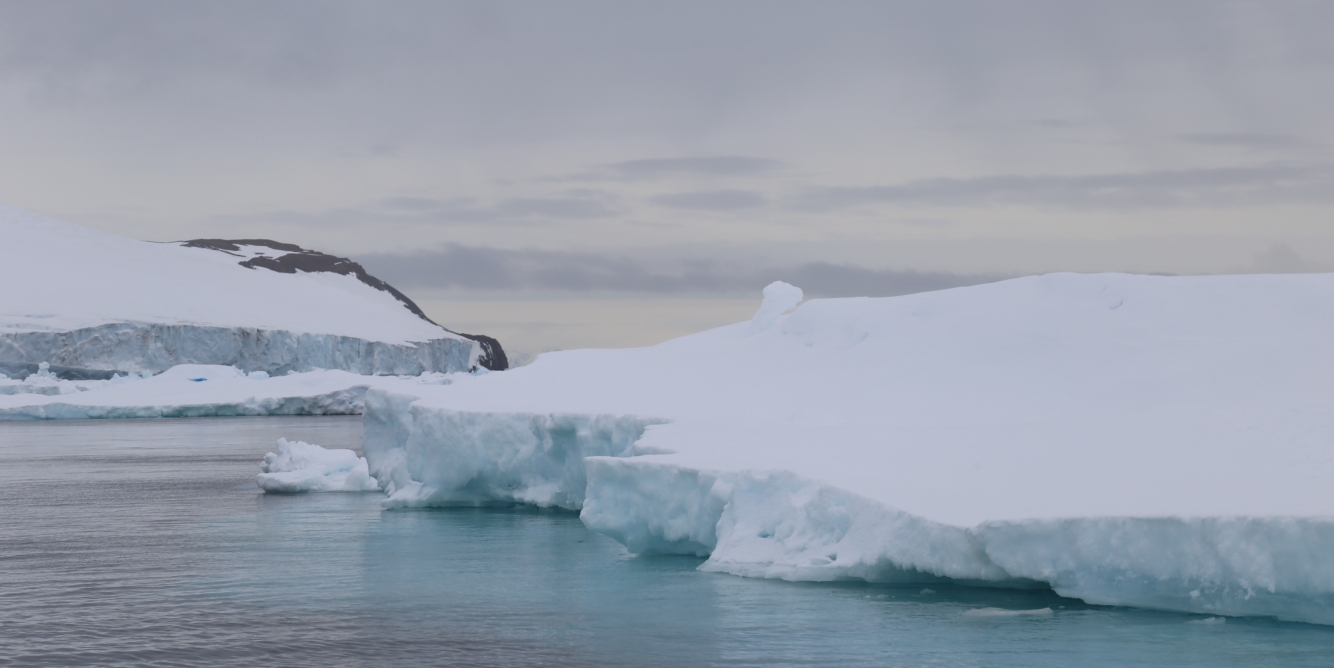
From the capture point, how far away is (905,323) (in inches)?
753

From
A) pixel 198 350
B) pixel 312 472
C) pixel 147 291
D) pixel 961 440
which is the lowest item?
pixel 312 472

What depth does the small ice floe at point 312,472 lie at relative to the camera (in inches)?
856

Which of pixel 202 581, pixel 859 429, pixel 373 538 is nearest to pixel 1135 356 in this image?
pixel 859 429

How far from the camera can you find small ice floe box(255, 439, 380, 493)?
2175 centimetres

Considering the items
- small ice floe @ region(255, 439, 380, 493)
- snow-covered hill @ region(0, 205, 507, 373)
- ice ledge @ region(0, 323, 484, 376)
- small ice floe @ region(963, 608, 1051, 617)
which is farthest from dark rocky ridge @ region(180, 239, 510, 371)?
small ice floe @ region(963, 608, 1051, 617)

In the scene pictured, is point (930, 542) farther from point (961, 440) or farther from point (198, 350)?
point (198, 350)

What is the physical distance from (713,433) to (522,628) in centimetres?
555

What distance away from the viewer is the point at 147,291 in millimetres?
75688

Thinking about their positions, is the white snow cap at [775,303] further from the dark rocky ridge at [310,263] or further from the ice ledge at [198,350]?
the dark rocky ridge at [310,263]

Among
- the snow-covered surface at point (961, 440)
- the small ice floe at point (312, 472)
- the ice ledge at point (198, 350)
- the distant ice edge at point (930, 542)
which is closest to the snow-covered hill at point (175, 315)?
the ice ledge at point (198, 350)

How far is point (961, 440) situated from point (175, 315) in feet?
220

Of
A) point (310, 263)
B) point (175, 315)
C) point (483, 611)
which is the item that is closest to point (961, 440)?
point (483, 611)

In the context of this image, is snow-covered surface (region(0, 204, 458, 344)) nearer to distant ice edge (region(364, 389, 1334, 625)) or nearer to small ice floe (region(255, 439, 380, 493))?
small ice floe (region(255, 439, 380, 493))

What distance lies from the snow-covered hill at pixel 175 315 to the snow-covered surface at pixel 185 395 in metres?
3.11
